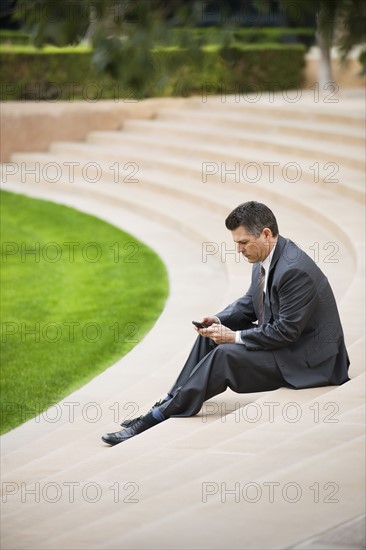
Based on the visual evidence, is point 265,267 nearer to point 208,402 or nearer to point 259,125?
point 208,402

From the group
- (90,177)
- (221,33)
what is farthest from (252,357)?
(90,177)

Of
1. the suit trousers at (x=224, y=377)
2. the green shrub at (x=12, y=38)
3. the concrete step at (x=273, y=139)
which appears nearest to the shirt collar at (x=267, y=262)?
the suit trousers at (x=224, y=377)

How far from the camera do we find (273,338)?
18.9 feet

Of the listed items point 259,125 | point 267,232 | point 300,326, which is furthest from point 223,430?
point 259,125

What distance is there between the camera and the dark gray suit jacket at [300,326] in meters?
5.75

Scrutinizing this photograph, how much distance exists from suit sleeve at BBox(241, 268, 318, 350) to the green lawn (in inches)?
82.4

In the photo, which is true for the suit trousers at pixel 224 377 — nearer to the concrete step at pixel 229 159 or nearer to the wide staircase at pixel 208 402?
the wide staircase at pixel 208 402

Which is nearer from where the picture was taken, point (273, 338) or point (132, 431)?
point (273, 338)

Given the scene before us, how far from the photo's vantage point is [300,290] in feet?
18.9

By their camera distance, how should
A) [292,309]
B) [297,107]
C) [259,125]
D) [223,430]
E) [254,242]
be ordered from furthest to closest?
[297,107], [259,125], [254,242], [292,309], [223,430]

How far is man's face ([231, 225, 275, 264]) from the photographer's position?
5.82 metres

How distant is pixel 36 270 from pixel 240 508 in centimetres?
743

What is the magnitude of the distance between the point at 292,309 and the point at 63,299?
453 cm

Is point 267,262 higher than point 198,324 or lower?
higher
